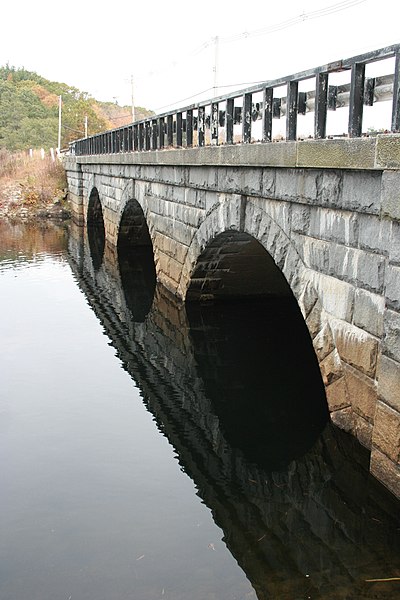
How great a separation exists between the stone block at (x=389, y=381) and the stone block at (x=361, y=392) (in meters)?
0.30

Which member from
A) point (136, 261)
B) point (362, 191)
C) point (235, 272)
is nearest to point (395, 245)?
point (362, 191)

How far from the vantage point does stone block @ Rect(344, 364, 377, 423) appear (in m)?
6.38

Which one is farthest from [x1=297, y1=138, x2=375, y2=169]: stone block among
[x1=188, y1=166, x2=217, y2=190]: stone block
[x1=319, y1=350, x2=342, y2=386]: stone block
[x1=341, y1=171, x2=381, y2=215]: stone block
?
[x1=188, y1=166, x2=217, y2=190]: stone block

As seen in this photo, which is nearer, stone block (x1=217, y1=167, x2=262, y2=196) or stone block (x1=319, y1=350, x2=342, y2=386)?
stone block (x1=319, y1=350, x2=342, y2=386)

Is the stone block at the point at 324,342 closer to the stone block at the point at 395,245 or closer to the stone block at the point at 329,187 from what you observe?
the stone block at the point at 329,187

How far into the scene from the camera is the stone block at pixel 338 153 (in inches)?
233

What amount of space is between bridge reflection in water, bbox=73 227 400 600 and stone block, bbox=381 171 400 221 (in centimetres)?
285

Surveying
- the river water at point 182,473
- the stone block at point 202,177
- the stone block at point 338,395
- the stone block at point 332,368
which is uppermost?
the stone block at point 202,177

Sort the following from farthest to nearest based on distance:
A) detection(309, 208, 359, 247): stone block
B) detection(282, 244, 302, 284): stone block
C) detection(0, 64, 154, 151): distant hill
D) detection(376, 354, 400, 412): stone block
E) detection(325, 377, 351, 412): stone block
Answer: detection(0, 64, 154, 151): distant hill
detection(282, 244, 302, 284): stone block
detection(325, 377, 351, 412): stone block
detection(309, 208, 359, 247): stone block
detection(376, 354, 400, 412): stone block

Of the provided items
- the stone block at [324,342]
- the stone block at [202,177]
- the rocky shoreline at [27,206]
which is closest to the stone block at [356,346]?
the stone block at [324,342]

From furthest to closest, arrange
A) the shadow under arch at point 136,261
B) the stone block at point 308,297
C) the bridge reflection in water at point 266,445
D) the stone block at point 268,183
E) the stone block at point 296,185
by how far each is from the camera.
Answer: the shadow under arch at point 136,261 → the stone block at point 268,183 → the stone block at point 308,297 → the stone block at point 296,185 → the bridge reflection in water at point 266,445

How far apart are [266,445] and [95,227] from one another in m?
26.3

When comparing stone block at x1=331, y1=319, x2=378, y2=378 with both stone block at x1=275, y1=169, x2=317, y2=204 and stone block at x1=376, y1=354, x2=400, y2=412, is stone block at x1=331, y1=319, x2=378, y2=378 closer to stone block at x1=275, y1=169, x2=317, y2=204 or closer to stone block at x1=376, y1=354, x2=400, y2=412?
stone block at x1=376, y1=354, x2=400, y2=412

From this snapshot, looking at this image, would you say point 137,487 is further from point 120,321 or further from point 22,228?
point 22,228
